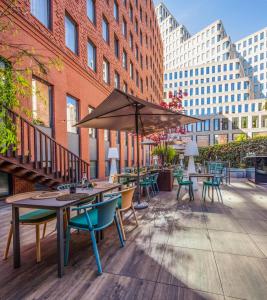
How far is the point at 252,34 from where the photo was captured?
58.4m

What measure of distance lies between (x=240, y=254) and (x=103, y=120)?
4.33 metres

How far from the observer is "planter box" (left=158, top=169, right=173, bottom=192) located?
25.7ft

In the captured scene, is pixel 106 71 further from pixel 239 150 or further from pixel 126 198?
pixel 239 150

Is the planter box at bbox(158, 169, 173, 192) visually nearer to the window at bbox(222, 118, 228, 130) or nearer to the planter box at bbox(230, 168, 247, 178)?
the planter box at bbox(230, 168, 247, 178)

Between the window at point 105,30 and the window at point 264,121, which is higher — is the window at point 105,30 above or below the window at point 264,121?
above

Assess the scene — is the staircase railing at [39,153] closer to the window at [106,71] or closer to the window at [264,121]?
the window at [106,71]

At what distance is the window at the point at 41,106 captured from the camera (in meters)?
6.41

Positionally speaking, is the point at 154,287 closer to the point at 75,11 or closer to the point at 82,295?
the point at 82,295

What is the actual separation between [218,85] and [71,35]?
153ft

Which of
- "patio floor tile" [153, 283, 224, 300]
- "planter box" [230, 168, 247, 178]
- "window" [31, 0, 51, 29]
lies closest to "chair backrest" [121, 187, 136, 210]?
"patio floor tile" [153, 283, 224, 300]

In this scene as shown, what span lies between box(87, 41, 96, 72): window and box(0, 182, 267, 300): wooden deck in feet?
28.8

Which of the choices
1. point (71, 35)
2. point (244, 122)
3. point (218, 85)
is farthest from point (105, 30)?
point (218, 85)

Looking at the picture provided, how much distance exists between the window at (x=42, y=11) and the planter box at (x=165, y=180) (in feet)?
24.1

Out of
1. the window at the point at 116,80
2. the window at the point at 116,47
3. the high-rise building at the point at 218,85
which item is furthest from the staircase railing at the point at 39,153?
the high-rise building at the point at 218,85
